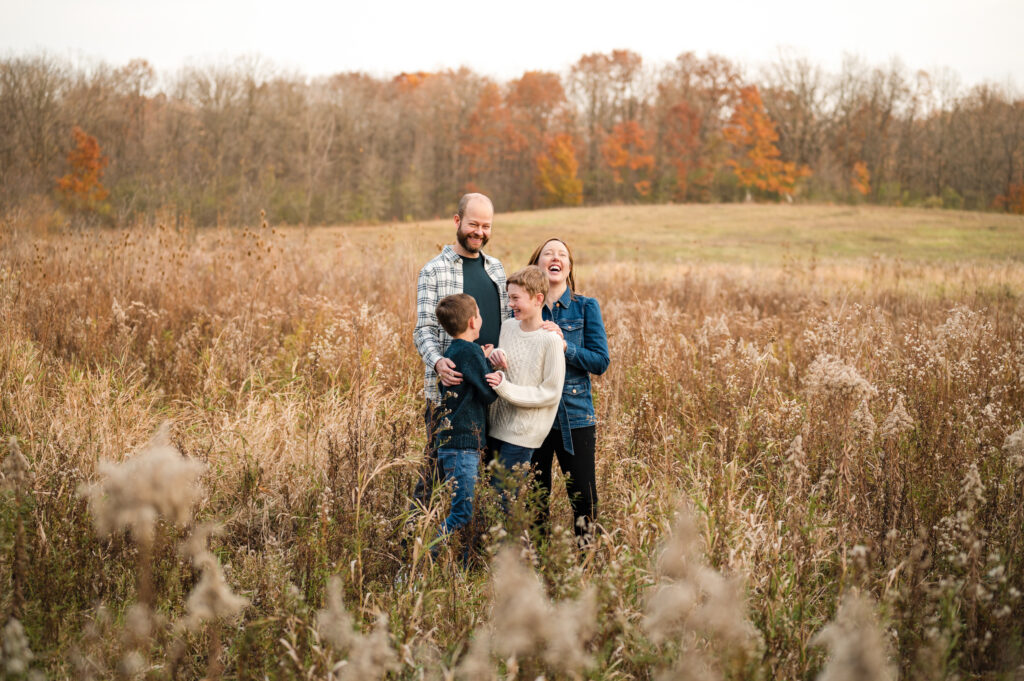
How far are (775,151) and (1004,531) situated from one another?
172ft

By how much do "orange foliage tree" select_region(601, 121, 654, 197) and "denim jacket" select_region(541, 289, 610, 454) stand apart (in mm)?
50060

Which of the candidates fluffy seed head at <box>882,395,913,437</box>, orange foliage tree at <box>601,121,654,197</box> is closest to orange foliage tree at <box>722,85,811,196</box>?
orange foliage tree at <box>601,121,654,197</box>

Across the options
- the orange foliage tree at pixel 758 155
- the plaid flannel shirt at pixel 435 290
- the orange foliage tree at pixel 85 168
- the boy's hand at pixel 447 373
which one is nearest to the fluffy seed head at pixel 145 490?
the boy's hand at pixel 447 373

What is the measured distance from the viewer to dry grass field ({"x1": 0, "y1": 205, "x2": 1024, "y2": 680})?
177 cm

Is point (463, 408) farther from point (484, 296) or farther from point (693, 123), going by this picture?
point (693, 123)

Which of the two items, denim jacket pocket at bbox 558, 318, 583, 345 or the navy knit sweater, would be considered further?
denim jacket pocket at bbox 558, 318, 583, 345

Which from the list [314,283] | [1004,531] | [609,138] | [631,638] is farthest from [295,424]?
[609,138]

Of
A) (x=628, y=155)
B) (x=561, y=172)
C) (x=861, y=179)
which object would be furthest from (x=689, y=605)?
(x=861, y=179)

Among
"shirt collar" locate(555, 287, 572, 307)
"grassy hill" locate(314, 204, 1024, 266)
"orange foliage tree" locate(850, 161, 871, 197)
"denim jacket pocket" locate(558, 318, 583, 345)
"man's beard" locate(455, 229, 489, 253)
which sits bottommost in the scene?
"denim jacket pocket" locate(558, 318, 583, 345)

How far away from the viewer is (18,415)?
3.92 metres

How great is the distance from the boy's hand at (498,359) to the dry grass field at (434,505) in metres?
0.70

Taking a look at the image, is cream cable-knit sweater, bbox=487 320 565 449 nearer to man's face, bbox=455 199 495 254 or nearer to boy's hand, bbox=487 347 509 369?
boy's hand, bbox=487 347 509 369

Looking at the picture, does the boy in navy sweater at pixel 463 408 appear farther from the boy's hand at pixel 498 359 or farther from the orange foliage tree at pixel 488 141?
the orange foliage tree at pixel 488 141

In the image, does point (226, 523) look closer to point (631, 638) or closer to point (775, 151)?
point (631, 638)
